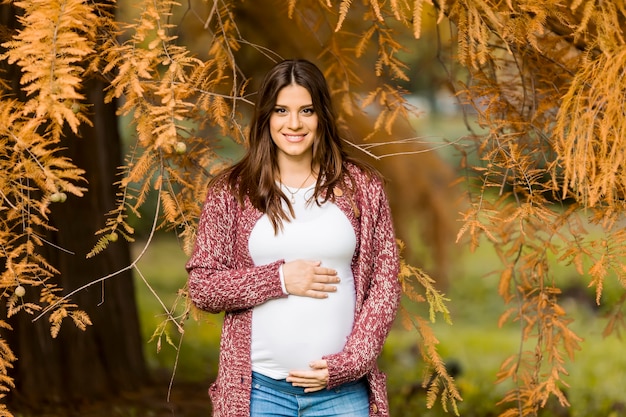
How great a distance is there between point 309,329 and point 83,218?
2653 mm

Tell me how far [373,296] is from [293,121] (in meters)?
0.51

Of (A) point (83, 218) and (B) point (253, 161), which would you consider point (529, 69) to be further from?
(A) point (83, 218)

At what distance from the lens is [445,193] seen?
24.6ft

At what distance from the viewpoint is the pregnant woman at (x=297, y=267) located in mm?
2170

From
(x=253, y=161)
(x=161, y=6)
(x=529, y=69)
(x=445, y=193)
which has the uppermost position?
(x=161, y=6)

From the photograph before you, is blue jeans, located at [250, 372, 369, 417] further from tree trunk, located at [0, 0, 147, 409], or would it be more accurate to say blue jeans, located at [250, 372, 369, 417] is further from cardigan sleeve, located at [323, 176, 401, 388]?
tree trunk, located at [0, 0, 147, 409]

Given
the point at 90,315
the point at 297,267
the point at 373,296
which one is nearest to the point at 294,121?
the point at 297,267

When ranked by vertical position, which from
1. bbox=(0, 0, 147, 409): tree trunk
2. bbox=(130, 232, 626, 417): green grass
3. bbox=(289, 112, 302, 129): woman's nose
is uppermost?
bbox=(289, 112, 302, 129): woman's nose

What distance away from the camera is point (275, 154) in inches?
92.3

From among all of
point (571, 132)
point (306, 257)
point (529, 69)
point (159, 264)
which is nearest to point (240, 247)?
point (306, 257)

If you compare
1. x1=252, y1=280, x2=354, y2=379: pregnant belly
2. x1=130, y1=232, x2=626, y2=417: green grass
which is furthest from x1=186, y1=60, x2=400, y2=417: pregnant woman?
→ x1=130, y1=232, x2=626, y2=417: green grass

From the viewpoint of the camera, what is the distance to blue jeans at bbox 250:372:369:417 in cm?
218

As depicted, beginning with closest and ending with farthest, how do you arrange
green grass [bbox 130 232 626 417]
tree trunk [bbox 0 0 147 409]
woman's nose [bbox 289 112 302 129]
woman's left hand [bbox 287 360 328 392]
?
woman's left hand [bbox 287 360 328 392]
woman's nose [bbox 289 112 302 129]
tree trunk [bbox 0 0 147 409]
green grass [bbox 130 232 626 417]

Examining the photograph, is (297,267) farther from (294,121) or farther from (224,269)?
(294,121)
